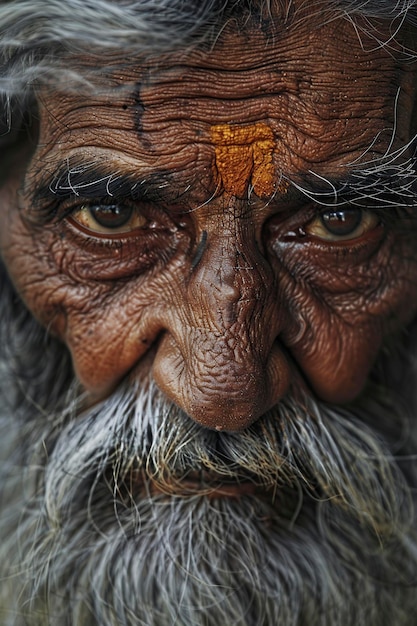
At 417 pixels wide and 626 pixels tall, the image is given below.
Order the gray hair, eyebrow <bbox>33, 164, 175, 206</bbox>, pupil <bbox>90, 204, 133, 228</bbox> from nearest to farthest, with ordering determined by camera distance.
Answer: the gray hair, eyebrow <bbox>33, 164, 175, 206</bbox>, pupil <bbox>90, 204, 133, 228</bbox>

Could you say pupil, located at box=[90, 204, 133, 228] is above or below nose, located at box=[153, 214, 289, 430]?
above

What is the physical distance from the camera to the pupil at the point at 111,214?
168 centimetres

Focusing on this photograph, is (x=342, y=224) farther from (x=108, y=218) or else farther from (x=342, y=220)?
(x=108, y=218)

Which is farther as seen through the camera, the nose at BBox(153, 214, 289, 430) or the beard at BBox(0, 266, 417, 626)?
the beard at BBox(0, 266, 417, 626)

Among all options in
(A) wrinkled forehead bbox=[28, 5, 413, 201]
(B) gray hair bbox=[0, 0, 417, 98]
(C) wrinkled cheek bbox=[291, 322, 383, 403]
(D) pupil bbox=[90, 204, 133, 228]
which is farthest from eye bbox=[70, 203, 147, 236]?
(C) wrinkled cheek bbox=[291, 322, 383, 403]

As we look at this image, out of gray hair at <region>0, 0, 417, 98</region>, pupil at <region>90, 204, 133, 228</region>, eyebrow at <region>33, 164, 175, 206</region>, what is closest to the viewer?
gray hair at <region>0, 0, 417, 98</region>

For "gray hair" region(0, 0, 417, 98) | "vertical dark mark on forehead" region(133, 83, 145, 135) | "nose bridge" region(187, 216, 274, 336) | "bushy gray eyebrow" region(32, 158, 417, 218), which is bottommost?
"nose bridge" region(187, 216, 274, 336)

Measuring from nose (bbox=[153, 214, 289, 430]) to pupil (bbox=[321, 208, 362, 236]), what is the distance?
7.0 inches

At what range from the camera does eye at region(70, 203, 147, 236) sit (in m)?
1.68

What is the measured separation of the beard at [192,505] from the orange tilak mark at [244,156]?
0.44m

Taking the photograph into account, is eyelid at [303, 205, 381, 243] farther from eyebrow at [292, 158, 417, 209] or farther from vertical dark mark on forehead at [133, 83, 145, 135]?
vertical dark mark on forehead at [133, 83, 145, 135]

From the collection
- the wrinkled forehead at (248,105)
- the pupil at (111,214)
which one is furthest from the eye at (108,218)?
the wrinkled forehead at (248,105)

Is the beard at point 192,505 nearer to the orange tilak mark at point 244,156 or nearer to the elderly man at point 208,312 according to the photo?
the elderly man at point 208,312

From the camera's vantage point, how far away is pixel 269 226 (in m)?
1.68
